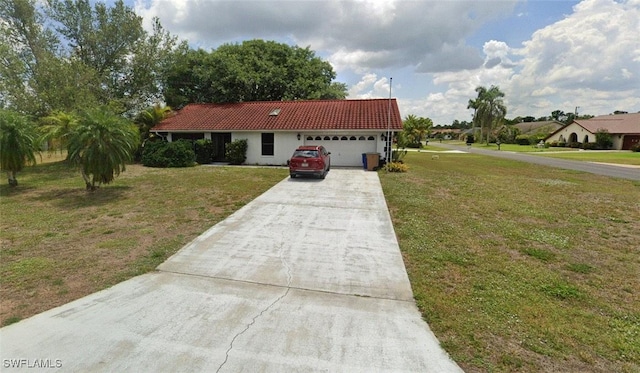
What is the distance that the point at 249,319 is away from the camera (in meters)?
3.54

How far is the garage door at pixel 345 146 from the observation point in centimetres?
1823

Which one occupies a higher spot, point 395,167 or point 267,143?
point 267,143

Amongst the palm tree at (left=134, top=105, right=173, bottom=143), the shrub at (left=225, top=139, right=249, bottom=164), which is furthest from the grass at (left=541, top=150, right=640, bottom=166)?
the palm tree at (left=134, top=105, right=173, bottom=143)

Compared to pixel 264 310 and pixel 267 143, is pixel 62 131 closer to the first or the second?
pixel 267 143

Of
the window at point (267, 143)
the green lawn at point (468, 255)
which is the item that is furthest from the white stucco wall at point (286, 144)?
the green lawn at point (468, 255)

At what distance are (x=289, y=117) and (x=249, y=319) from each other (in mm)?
17276

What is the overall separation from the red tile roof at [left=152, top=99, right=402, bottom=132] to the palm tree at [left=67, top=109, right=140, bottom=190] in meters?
9.09

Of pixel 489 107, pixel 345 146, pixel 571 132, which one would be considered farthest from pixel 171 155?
pixel 571 132

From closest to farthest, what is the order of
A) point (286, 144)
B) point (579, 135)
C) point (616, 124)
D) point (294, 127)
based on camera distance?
point (294, 127), point (286, 144), point (616, 124), point (579, 135)

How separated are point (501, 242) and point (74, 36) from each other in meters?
29.3

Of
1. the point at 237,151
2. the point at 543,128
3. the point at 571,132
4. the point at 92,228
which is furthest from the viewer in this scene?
the point at 543,128

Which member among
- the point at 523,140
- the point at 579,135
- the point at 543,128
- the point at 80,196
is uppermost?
the point at 543,128

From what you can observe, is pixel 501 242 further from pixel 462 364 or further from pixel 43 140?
pixel 43 140

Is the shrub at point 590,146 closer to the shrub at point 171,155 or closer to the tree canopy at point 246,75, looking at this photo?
the tree canopy at point 246,75
